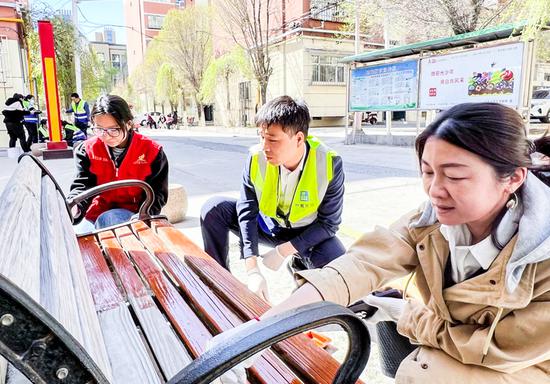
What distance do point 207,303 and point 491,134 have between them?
3.06 ft

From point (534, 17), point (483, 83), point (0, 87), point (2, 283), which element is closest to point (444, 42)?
point (483, 83)

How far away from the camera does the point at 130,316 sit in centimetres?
133

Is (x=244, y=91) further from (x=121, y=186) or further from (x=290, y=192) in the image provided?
(x=290, y=192)

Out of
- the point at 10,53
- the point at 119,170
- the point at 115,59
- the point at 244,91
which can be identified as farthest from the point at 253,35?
the point at 115,59

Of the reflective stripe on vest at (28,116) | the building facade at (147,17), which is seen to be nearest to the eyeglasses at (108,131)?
the reflective stripe on vest at (28,116)

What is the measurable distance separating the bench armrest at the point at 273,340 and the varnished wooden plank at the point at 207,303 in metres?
0.20

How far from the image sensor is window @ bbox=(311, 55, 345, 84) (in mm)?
21948

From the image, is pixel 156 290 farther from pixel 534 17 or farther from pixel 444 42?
pixel 444 42

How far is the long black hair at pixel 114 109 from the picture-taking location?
8.20 ft

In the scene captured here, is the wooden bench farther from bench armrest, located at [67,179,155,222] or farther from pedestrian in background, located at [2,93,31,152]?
pedestrian in background, located at [2,93,31,152]

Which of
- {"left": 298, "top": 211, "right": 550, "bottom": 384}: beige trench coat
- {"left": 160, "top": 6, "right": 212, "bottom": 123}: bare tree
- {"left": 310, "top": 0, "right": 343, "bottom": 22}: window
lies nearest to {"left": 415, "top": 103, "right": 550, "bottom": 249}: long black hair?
{"left": 298, "top": 211, "right": 550, "bottom": 384}: beige trench coat

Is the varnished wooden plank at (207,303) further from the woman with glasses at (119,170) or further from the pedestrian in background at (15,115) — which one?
the pedestrian in background at (15,115)

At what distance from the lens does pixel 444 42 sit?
8273mm

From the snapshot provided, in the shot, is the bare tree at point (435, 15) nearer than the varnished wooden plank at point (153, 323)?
No
